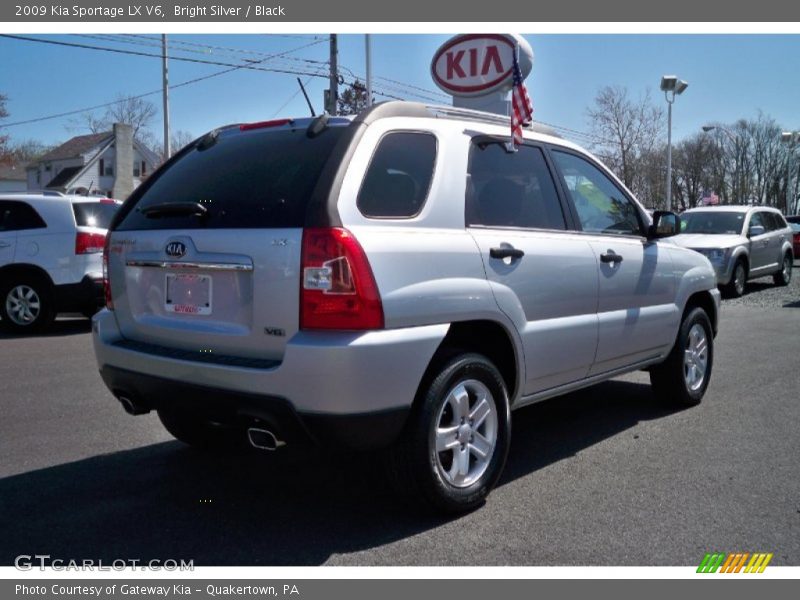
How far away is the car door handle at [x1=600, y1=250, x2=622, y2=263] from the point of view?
4730 millimetres

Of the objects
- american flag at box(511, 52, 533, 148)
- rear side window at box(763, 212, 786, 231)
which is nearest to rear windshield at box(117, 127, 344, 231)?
american flag at box(511, 52, 533, 148)

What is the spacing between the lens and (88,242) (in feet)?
32.2

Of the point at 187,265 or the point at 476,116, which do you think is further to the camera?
the point at 476,116

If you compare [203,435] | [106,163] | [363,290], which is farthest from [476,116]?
[106,163]

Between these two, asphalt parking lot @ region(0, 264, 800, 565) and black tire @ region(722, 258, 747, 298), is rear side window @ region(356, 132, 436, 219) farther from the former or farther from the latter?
black tire @ region(722, 258, 747, 298)

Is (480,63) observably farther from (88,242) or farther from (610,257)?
(610,257)

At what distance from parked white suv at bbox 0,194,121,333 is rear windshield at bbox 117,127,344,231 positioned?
628cm

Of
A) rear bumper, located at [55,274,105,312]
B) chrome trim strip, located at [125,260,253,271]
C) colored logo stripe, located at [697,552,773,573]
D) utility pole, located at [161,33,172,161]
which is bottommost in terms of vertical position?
colored logo stripe, located at [697,552,773,573]

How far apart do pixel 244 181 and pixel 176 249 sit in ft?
1.46

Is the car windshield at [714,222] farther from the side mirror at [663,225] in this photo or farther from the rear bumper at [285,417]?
the rear bumper at [285,417]

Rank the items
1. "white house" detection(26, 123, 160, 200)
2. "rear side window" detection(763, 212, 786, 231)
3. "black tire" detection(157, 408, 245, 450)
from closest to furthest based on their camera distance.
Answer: "black tire" detection(157, 408, 245, 450), "rear side window" detection(763, 212, 786, 231), "white house" detection(26, 123, 160, 200)

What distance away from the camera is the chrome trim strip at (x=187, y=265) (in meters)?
3.35

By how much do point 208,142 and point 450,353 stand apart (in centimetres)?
174

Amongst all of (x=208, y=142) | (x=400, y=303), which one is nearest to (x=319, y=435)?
(x=400, y=303)
